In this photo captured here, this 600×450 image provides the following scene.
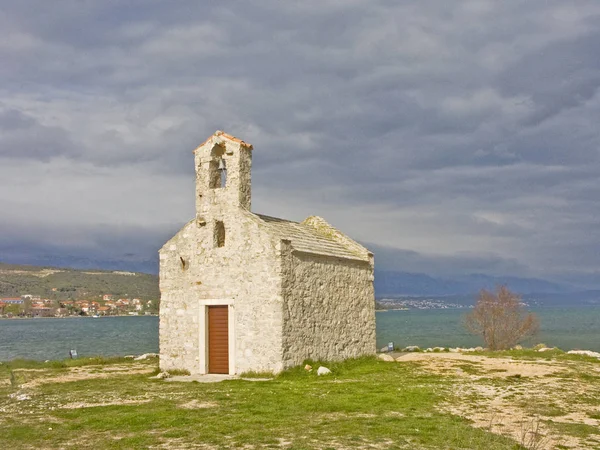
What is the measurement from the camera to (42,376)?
26.7 metres

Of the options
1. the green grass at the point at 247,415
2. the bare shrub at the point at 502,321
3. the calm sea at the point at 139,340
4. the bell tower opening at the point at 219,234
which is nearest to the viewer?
the green grass at the point at 247,415

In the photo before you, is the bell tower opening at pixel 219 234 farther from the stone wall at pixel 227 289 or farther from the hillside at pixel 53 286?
the hillside at pixel 53 286

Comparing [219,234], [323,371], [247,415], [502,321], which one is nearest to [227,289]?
[219,234]

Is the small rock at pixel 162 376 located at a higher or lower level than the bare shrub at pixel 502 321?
lower

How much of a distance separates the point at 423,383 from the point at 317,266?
6685 millimetres

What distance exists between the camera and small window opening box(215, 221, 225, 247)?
25219 mm

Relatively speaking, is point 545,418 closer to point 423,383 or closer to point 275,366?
point 423,383

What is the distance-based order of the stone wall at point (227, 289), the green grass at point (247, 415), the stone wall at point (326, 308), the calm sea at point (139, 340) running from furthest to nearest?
the calm sea at point (139, 340), the stone wall at point (326, 308), the stone wall at point (227, 289), the green grass at point (247, 415)

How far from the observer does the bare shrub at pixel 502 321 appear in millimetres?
41781

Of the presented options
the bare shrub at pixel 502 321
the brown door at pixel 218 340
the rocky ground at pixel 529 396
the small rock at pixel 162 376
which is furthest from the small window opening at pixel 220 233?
the bare shrub at pixel 502 321

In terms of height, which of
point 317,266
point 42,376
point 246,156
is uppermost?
point 246,156

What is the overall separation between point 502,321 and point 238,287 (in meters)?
23.6

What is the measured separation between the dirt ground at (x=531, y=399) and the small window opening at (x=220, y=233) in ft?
30.2

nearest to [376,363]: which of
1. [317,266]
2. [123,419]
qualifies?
[317,266]
